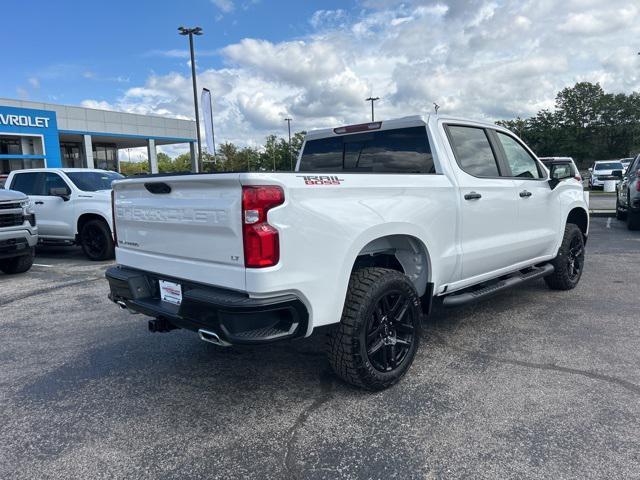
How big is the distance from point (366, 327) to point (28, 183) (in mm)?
9647

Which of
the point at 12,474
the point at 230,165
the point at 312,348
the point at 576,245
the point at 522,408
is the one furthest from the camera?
the point at 230,165

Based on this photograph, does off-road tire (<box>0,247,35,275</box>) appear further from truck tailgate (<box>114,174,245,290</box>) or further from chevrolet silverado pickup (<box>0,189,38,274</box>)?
truck tailgate (<box>114,174,245,290</box>)

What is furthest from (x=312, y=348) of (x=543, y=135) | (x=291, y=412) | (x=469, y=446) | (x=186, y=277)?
(x=543, y=135)

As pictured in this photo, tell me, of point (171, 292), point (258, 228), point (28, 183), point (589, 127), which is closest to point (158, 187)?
point (171, 292)

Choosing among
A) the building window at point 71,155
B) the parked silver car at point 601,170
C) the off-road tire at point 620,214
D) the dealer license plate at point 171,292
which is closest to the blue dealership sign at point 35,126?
the building window at point 71,155

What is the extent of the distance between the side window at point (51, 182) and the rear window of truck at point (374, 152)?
6.95 meters

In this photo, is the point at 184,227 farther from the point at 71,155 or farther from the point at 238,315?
the point at 71,155

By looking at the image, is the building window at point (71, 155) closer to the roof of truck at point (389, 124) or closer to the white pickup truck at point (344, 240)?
the roof of truck at point (389, 124)

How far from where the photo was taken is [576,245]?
5953 millimetres

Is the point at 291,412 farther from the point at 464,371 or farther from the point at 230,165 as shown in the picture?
the point at 230,165

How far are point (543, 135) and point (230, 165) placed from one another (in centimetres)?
3815

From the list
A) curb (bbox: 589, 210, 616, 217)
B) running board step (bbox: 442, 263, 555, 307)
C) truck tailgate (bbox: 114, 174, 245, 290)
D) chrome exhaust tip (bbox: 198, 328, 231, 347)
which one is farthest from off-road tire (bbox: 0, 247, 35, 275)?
curb (bbox: 589, 210, 616, 217)

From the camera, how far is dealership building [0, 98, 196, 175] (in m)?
26.3

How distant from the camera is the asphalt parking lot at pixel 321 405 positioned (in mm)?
2578
